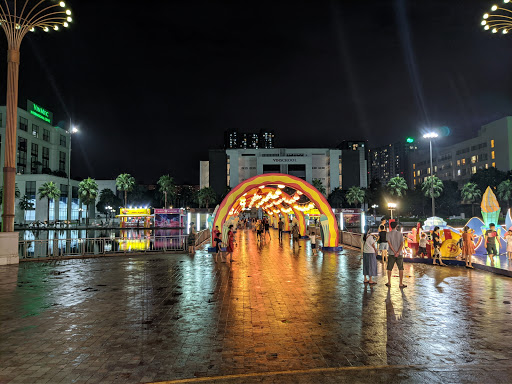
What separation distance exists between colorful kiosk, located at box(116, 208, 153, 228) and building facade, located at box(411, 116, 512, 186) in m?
76.3

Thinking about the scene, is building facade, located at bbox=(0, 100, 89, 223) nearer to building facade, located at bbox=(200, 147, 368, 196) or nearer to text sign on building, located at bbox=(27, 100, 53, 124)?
text sign on building, located at bbox=(27, 100, 53, 124)

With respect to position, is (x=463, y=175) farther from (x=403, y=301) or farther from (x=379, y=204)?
(x=403, y=301)

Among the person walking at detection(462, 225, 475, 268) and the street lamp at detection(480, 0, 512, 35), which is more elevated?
the street lamp at detection(480, 0, 512, 35)

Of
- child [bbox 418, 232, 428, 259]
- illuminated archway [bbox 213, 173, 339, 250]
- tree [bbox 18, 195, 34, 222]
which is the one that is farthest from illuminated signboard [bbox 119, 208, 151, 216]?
child [bbox 418, 232, 428, 259]

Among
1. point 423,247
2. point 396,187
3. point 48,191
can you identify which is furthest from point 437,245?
point 48,191

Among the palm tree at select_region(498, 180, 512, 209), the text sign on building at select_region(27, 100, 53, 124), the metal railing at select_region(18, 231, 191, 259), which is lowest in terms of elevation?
the metal railing at select_region(18, 231, 191, 259)

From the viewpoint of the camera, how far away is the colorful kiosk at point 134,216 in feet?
181

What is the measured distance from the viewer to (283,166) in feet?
374

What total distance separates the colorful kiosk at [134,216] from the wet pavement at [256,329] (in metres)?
44.5

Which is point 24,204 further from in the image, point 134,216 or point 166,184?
point 166,184

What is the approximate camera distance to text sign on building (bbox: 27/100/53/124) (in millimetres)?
78850

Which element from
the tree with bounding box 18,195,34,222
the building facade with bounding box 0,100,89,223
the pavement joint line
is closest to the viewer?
the pavement joint line

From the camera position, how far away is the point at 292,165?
114688 millimetres

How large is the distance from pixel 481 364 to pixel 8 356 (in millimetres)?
6711
